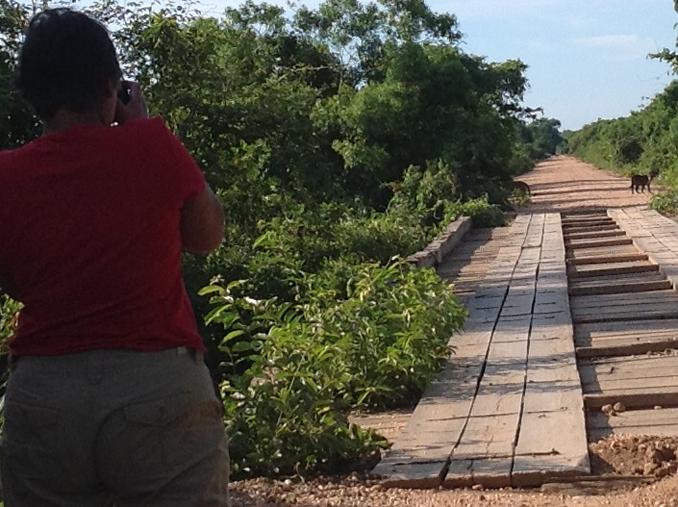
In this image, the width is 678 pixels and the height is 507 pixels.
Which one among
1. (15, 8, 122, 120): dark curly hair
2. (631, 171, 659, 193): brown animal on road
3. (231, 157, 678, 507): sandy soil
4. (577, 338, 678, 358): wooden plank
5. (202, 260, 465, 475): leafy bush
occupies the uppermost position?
(15, 8, 122, 120): dark curly hair

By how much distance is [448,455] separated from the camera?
186 inches

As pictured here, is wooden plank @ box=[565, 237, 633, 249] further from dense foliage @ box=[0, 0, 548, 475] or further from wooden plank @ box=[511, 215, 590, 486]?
wooden plank @ box=[511, 215, 590, 486]

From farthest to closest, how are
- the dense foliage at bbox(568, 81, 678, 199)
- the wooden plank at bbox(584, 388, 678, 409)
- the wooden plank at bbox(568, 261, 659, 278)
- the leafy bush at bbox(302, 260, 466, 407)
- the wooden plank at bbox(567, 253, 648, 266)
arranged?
1. the dense foliage at bbox(568, 81, 678, 199)
2. the wooden plank at bbox(567, 253, 648, 266)
3. the wooden plank at bbox(568, 261, 659, 278)
4. the leafy bush at bbox(302, 260, 466, 407)
5. the wooden plank at bbox(584, 388, 678, 409)

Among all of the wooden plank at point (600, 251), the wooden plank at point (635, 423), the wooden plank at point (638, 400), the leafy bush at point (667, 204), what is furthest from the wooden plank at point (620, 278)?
the leafy bush at point (667, 204)

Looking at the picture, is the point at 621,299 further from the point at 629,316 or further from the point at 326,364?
A: the point at 326,364

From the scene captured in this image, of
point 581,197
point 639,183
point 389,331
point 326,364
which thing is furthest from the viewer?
point 639,183

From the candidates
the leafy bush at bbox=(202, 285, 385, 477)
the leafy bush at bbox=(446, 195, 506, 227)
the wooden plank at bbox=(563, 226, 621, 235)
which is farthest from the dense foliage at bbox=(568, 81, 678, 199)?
the leafy bush at bbox=(202, 285, 385, 477)

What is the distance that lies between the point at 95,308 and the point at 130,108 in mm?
478

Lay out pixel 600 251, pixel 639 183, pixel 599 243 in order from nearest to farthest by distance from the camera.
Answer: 1. pixel 600 251
2. pixel 599 243
3. pixel 639 183

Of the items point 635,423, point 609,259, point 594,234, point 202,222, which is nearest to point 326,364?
point 635,423

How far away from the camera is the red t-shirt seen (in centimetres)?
236

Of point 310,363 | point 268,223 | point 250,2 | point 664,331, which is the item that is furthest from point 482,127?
point 310,363

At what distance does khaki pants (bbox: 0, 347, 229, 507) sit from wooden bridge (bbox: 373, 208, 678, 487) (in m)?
2.21

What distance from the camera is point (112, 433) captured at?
7.58 ft
